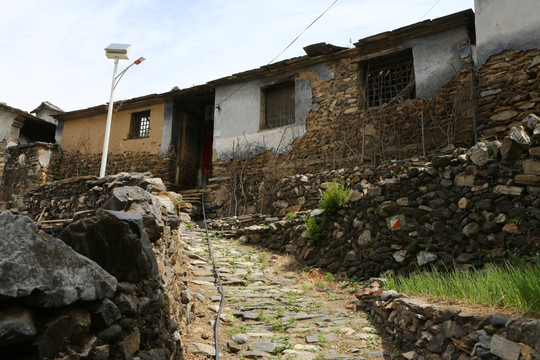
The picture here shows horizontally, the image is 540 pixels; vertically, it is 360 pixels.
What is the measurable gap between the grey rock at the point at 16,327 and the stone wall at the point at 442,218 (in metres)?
5.11

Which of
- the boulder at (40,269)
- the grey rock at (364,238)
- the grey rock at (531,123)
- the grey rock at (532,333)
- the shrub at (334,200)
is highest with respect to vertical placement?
the grey rock at (531,123)

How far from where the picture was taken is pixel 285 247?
8.25 m

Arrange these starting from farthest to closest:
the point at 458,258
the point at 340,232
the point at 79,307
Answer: the point at 340,232
the point at 458,258
the point at 79,307

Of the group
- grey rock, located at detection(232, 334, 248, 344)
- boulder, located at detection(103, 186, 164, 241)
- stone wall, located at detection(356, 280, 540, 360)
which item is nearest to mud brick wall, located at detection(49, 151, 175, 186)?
boulder, located at detection(103, 186, 164, 241)

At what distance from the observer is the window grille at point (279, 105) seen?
42.7ft

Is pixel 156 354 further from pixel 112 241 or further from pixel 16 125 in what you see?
pixel 16 125

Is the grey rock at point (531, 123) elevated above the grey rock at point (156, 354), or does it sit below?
above

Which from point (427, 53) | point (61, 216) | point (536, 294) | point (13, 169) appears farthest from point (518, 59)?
point (13, 169)

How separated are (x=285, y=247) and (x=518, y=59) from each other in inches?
246

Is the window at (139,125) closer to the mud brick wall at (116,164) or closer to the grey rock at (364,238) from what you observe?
the mud brick wall at (116,164)

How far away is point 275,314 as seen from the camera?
521 cm

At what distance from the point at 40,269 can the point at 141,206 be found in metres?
2.16

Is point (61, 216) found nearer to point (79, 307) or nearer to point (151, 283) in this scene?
point (151, 283)

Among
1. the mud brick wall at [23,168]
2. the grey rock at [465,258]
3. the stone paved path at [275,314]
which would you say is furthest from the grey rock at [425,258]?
the mud brick wall at [23,168]
